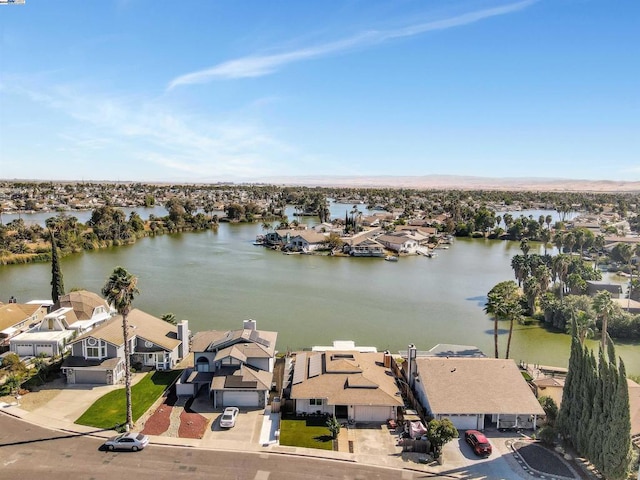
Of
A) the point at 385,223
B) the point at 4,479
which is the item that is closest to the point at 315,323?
the point at 4,479

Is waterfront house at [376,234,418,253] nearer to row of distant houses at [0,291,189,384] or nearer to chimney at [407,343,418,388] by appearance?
row of distant houses at [0,291,189,384]

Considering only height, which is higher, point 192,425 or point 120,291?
point 120,291

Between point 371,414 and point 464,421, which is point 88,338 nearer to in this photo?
point 371,414

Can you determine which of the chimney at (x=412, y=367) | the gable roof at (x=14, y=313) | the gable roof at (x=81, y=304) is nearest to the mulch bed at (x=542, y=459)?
the chimney at (x=412, y=367)

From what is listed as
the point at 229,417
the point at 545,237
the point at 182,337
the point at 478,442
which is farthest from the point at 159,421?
the point at 545,237

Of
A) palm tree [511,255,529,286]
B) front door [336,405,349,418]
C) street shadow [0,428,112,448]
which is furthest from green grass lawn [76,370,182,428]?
palm tree [511,255,529,286]
